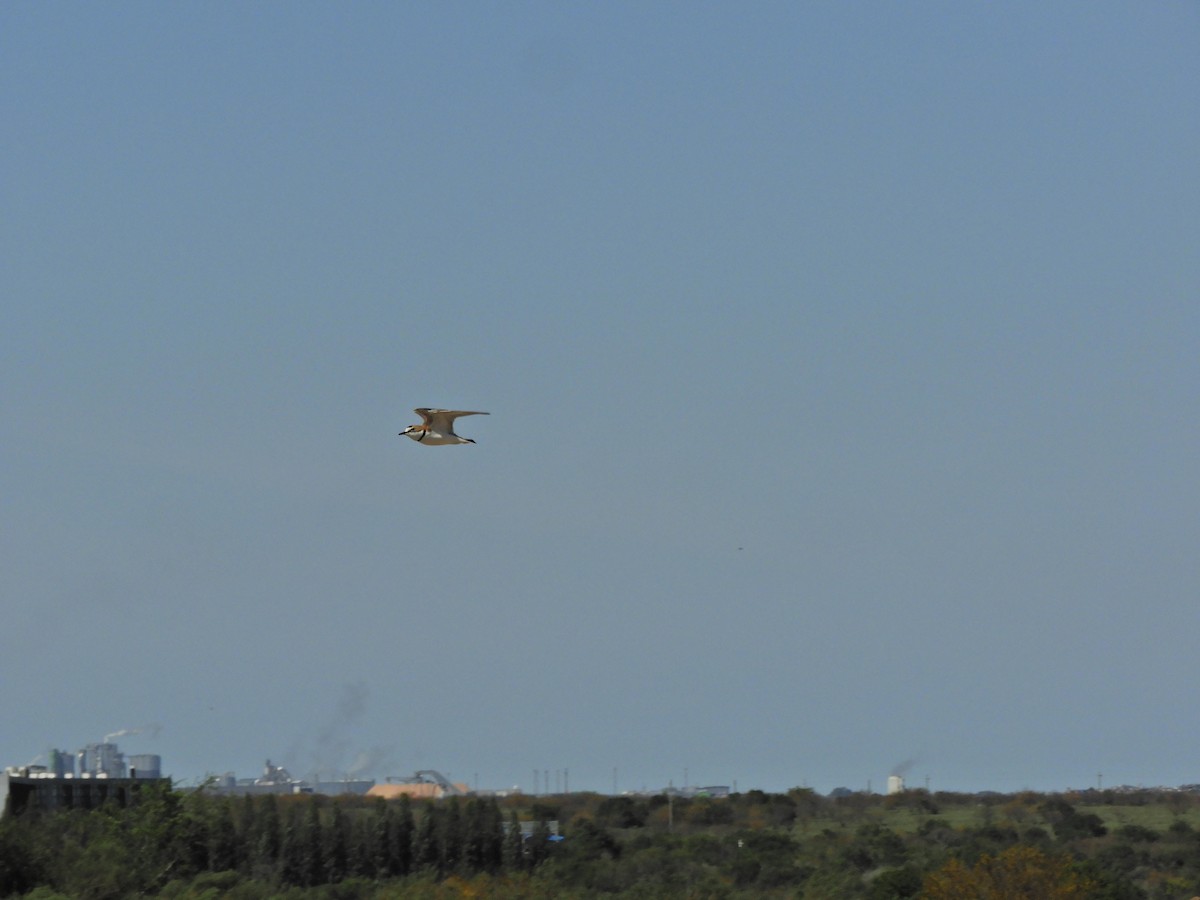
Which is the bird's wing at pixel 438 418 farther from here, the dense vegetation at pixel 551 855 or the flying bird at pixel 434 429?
the dense vegetation at pixel 551 855

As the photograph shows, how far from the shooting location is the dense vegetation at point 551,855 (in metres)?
79.2

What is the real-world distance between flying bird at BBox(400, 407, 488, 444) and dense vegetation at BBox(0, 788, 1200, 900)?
117 ft

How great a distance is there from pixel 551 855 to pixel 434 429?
68400mm

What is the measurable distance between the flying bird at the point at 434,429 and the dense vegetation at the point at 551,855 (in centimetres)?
3557

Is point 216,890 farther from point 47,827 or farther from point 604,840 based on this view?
point 604,840

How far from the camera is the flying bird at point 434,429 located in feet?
143

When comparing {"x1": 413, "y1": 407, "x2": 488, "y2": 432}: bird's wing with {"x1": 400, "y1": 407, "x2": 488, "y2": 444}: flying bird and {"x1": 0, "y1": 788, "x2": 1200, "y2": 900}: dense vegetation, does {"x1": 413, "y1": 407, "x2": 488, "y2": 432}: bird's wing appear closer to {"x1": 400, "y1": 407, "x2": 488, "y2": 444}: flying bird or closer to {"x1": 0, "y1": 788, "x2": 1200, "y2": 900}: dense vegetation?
{"x1": 400, "y1": 407, "x2": 488, "y2": 444}: flying bird

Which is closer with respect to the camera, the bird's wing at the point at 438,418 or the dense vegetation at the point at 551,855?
the bird's wing at the point at 438,418

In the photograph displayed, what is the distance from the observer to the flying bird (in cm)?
4369

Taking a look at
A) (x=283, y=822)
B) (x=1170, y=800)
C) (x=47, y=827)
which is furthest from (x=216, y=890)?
(x=1170, y=800)

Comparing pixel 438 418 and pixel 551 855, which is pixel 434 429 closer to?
pixel 438 418

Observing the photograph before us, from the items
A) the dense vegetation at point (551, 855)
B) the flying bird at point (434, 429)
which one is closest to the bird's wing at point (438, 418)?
the flying bird at point (434, 429)

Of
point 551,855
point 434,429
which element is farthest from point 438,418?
point 551,855

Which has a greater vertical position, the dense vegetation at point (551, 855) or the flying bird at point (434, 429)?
the flying bird at point (434, 429)
